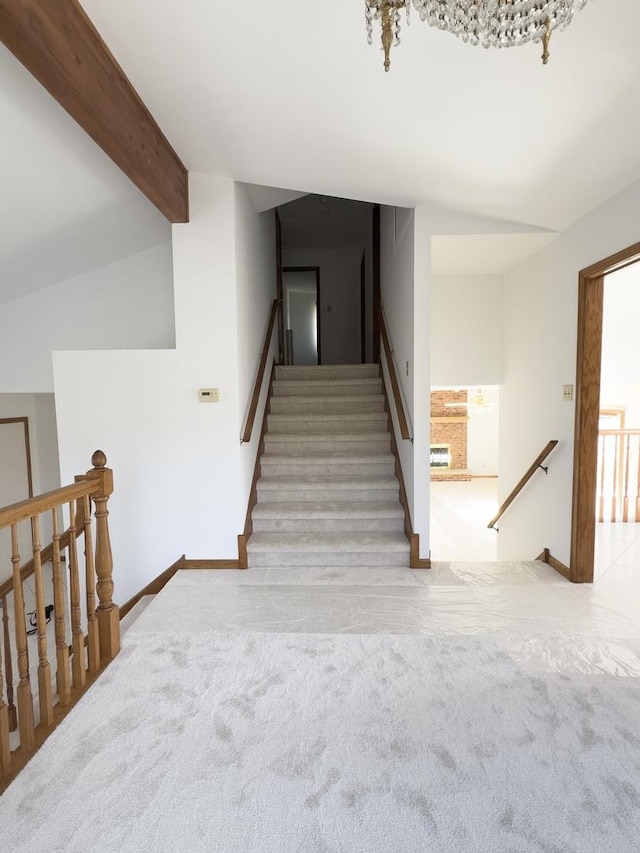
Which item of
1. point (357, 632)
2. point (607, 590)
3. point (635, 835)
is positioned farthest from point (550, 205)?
point (635, 835)

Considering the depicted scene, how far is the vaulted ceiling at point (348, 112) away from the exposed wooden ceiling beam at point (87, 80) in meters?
0.08

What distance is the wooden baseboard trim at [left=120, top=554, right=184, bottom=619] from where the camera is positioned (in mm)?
3193

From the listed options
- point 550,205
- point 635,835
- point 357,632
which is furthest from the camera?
point 550,205

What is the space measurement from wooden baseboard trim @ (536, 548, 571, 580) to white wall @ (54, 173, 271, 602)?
2388 mm

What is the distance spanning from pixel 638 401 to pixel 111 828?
22.4 feet

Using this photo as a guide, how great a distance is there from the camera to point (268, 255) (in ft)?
17.4

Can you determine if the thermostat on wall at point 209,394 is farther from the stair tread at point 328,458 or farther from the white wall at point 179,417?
the stair tread at point 328,458

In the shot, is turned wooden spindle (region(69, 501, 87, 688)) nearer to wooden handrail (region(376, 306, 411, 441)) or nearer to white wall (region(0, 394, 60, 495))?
wooden handrail (region(376, 306, 411, 441))

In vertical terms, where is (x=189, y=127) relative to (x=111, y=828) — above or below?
above

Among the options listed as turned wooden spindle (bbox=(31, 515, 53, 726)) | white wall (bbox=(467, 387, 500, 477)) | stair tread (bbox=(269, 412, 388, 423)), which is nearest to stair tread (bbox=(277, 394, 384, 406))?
stair tread (bbox=(269, 412, 388, 423))

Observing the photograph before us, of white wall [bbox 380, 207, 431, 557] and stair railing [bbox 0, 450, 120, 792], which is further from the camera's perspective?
white wall [bbox 380, 207, 431, 557]

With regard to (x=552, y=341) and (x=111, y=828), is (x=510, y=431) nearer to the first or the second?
(x=552, y=341)

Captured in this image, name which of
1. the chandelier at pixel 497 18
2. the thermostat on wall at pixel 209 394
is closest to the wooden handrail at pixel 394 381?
the thermostat on wall at pixel 209 394

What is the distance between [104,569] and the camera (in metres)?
2.27
